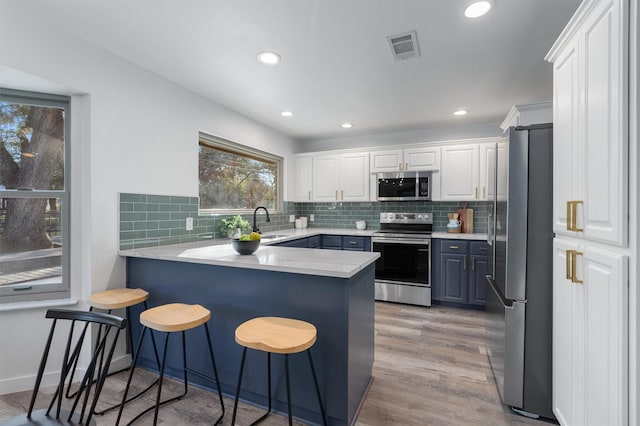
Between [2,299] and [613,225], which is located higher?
[613,225]

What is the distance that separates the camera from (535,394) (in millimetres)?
1783

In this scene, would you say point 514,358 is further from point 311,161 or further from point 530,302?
point 311,161

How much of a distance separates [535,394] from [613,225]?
1.33 metres

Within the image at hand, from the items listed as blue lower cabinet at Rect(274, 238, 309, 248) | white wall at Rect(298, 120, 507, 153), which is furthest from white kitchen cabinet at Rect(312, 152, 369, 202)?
blue lower cabinet at Rect(274, 238, 309, 248)

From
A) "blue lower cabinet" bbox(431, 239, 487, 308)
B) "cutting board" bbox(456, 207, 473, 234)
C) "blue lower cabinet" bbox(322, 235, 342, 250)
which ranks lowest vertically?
"blue lower cabinet" bbox(431, 239, 487, 308)

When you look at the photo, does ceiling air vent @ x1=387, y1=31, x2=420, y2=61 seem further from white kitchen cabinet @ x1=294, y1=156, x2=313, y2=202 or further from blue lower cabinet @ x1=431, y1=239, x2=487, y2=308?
white kitchen cabinet @ x1=294, y1=156, x2=313, y2=202

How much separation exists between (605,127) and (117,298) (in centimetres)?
273

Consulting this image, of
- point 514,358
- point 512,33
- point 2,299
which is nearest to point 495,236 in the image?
point 514,358

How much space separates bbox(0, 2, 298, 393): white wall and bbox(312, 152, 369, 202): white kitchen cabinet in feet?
7.80

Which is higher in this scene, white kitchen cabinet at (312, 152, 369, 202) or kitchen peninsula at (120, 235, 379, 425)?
white kitchen cabinet at (312, 152, 369, 202)

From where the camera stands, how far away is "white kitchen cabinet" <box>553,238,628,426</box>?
3.31ft

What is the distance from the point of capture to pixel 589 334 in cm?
120

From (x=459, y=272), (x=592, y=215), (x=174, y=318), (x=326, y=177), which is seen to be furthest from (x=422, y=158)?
(x=174, y=318)

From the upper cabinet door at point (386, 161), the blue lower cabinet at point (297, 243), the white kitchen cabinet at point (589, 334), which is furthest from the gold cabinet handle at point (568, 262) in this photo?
the upper cabinet door at point (386, 161)
